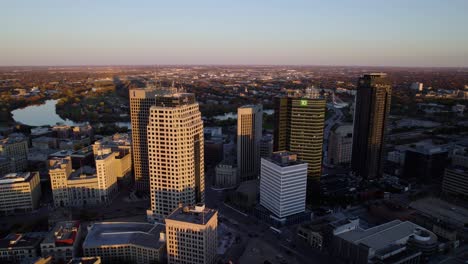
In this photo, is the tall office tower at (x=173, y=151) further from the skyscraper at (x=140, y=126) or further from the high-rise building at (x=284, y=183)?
the skyscraper at (x=140, y=126)

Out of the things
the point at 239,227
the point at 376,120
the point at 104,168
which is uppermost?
the point at 376,120

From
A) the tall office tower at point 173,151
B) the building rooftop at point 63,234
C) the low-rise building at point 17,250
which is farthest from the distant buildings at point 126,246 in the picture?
the low-rise building at point 17,250

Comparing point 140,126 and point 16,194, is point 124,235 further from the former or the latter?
point 16,194

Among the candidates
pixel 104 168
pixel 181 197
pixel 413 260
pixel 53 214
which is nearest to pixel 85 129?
pixel 104 168

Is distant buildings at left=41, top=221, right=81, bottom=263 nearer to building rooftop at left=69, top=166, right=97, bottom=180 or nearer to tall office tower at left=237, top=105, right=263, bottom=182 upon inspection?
building rooftop at left=69, top=166, right=97, bottom=180

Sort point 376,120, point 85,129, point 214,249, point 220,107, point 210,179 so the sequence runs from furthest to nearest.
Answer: point 220,107 → point 85,129 → point 210,179 → point 376,120 → point 214,249

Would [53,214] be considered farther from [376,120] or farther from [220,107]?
[220,107]

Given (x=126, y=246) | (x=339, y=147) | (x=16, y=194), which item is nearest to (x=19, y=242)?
(x=126, y=246)
